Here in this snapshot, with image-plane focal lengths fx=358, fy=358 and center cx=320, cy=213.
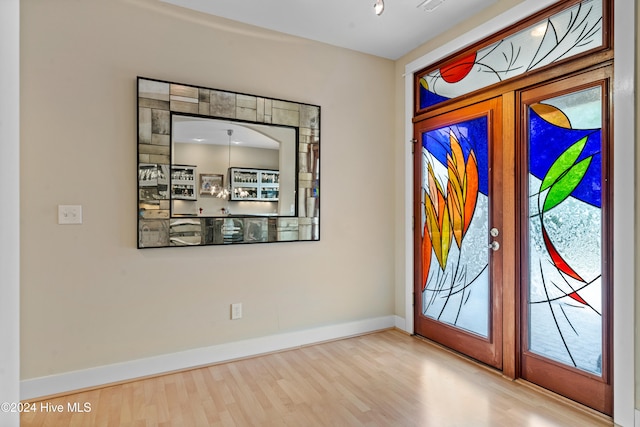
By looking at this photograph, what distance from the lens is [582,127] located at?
2.18 m

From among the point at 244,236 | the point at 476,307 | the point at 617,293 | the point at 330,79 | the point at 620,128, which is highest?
the point at 330,79

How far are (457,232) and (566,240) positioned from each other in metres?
0.85

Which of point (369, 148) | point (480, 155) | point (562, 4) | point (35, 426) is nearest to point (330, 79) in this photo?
point (369, 148)

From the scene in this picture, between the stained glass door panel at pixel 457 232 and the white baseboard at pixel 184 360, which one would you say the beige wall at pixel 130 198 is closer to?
the white baseboard at pixel 184 360

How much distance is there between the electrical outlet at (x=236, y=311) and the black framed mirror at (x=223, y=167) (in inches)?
20.2

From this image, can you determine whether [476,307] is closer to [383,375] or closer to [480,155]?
[383,375]

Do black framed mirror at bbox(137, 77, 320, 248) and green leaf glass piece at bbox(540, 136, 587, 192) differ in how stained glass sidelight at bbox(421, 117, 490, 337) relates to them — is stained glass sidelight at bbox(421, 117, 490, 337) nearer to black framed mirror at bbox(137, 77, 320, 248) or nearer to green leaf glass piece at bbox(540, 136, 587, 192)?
green leaf glass piece at bbox(540, 136, 587, 192)

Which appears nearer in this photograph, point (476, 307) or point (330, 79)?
point (476, 307)

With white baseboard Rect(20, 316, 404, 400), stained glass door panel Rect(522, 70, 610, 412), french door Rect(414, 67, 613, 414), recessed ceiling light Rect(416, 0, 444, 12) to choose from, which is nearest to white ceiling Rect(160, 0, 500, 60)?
recessed ceiling light Rect(416, 0, 444, 12)

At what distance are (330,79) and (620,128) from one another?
221cm

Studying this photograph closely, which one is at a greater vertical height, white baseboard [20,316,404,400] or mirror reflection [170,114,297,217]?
mirror reflection [170,114,297,217]

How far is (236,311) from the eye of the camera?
290 centimetres

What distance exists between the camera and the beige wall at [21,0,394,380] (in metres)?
2.30

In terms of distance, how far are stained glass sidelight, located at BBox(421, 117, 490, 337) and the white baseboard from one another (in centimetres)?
A: 67
